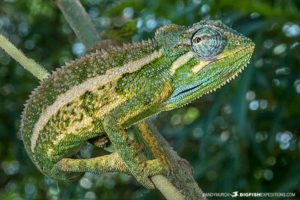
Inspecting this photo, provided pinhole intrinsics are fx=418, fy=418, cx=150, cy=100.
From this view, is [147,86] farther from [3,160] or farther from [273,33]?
[3,160]

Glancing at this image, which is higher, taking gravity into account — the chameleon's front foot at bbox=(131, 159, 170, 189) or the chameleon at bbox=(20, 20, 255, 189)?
the chameleon at bbox=(20, 20, 255, 189)

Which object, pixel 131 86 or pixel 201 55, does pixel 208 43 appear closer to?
pixel 201 55

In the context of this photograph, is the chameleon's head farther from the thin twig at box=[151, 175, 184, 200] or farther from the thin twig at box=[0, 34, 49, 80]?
the thin twig at box=[0, 34, 49, 80]

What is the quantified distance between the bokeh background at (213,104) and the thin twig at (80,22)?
0.11 meters

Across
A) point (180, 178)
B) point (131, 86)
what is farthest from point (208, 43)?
point (180, 178)

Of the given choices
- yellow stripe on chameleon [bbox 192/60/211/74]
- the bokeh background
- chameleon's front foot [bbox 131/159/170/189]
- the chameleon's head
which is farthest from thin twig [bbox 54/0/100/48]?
chameleon's front foot [bbox 131/159/170/189]

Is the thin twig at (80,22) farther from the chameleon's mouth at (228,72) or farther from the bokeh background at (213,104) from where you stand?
the chameleon's mouth at (228,72)

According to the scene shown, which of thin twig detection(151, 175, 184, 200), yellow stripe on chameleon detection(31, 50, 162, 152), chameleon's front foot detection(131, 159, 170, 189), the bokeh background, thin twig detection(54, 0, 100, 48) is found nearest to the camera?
A: thin twig detection(151, 175, 184, 200)

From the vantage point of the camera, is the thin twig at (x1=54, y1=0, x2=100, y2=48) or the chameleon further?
the thin twig at (x1=54, y1=0, x2=100, y2=48)

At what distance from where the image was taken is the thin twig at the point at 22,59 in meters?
1.38

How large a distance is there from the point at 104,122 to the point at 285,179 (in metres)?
1.63

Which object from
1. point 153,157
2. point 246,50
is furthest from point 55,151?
point 246,50

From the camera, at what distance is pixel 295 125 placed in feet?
8.81

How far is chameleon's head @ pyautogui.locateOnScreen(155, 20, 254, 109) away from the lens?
130cm
